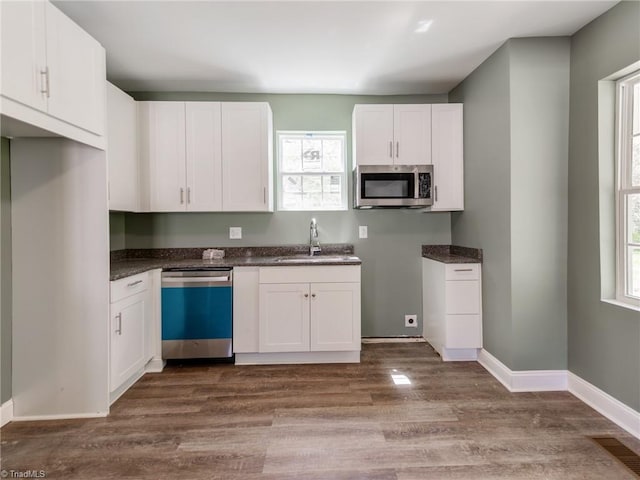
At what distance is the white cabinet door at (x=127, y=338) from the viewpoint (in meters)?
2.15

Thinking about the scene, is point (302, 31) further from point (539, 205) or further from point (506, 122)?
point (539, 205)

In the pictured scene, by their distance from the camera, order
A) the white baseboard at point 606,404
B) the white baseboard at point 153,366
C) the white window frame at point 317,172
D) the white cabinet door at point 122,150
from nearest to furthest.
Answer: the white baseboard at point 606,404, the white cabinet door at point 122,150, the white baseboard at point 153,366, the white window frame at point 317,172

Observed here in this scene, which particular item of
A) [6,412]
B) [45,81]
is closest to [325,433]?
[6,412]

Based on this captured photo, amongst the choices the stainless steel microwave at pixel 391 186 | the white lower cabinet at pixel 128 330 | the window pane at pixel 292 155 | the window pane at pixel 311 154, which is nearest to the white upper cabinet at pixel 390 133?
the stainless steel microwave at pixel 391 186

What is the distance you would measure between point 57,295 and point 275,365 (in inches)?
64.7

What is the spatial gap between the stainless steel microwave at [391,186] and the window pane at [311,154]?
1.93 feet

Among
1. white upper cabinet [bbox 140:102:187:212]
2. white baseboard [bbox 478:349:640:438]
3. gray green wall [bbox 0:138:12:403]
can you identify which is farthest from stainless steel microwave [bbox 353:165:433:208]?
gray green wall [bbox 0:138:12:403]

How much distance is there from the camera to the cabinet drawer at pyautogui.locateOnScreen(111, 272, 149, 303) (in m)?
2.15

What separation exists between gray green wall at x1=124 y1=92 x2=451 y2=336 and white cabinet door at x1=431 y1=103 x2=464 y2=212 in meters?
0.35

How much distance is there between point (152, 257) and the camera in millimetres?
3230

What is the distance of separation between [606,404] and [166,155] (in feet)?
12.3

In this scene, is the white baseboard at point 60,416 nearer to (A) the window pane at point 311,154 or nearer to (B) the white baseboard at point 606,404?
(A) the window pane at point 311,154

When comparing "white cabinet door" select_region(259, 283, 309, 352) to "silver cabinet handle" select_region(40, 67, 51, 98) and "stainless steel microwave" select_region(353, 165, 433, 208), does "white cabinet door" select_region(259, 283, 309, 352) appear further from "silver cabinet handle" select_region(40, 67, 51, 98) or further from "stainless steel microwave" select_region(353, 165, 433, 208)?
"silver cabinet handle" select_region(40, 67, 51, 98)

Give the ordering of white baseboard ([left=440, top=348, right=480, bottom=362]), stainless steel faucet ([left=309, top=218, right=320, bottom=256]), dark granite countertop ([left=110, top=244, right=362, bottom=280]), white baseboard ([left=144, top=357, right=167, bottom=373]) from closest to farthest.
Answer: white baseboard ([left=144, top=357, right=167, bottom=373]) → white baseboard ([left=440, top=348, right=480, bottom=362]) → dark granite countertop ([left=110, top=244, right=362, bottom=280]) → stainless steel faucet ([left=309, top=218, right=320, bottom=256])
